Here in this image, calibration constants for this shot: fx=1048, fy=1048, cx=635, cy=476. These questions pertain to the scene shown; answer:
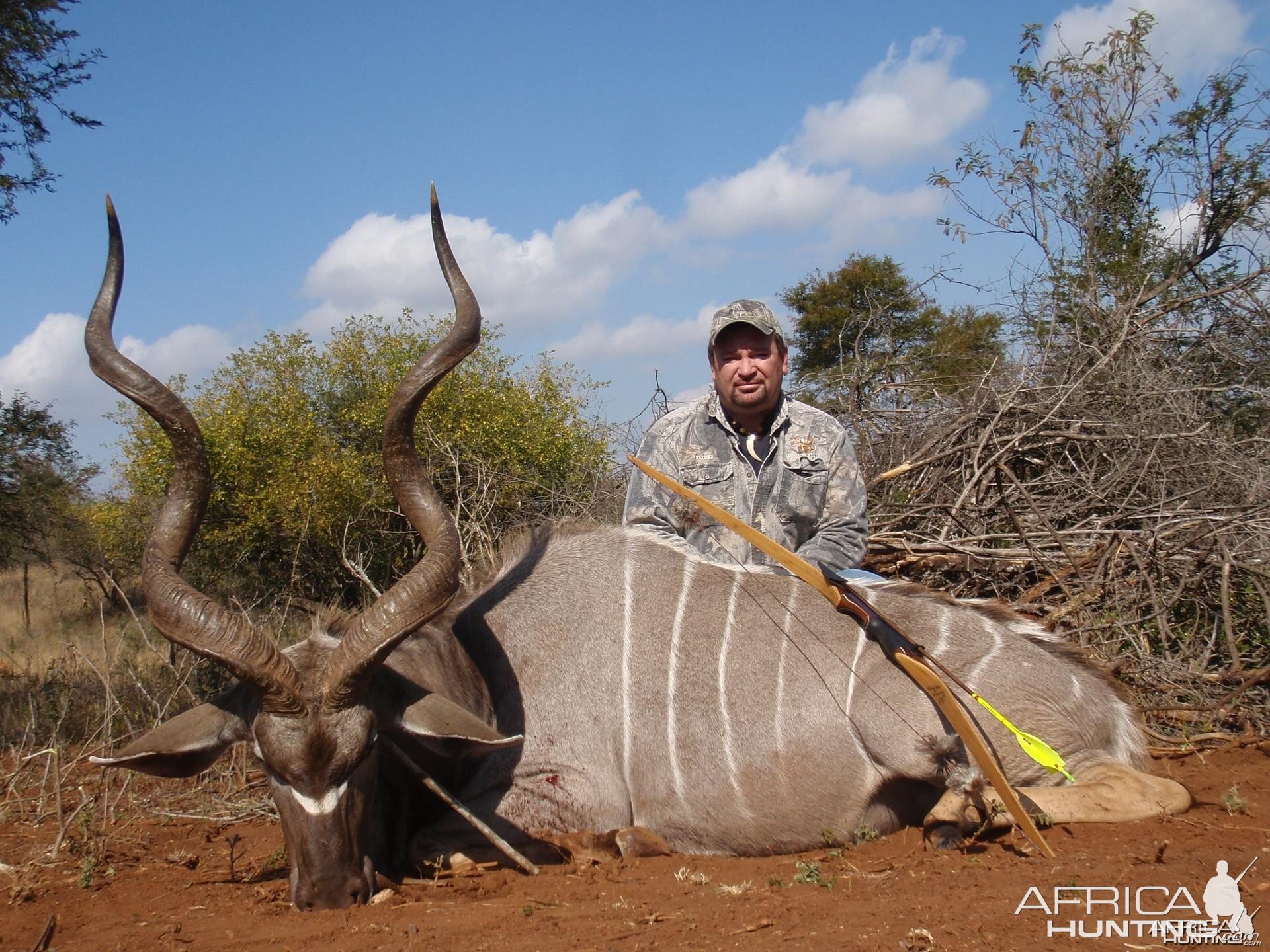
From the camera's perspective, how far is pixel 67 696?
548cm

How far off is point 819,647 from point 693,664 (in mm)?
405

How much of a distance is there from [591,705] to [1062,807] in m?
1.42

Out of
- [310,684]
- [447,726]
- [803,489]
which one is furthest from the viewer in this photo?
[803,489]

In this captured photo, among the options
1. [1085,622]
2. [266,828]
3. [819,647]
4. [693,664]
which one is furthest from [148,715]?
[1085,622]

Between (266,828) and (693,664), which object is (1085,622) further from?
(266,828)

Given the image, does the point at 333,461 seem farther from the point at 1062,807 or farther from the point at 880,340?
the point at 1062,807

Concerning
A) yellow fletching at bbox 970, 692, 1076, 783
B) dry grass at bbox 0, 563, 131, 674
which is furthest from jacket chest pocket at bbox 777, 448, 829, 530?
dry grass at bbox 0, 563, 131, 674

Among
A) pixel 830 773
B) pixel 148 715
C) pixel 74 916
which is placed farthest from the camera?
pixel 148 715

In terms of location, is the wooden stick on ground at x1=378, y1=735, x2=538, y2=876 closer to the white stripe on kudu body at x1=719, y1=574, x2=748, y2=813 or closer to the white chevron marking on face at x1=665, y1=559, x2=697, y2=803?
the white chevron marking on face at x1=665, y1=559, x2=697, y2=803

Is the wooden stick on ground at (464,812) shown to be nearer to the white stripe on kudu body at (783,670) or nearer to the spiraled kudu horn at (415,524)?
the spiraled kudu horn at (415,524)

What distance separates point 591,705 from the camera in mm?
3336

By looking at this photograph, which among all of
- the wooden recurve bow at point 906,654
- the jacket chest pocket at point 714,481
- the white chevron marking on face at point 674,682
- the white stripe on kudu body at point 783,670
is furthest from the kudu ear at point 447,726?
the jacket chest pocket at point 714,481

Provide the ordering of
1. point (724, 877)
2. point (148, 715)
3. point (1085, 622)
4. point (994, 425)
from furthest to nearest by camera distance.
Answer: point (994, 425)
point (148, 715)
point (1085, 622)
point (724, 877)

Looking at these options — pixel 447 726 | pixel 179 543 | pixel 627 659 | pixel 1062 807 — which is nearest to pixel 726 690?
pixel 627 659
